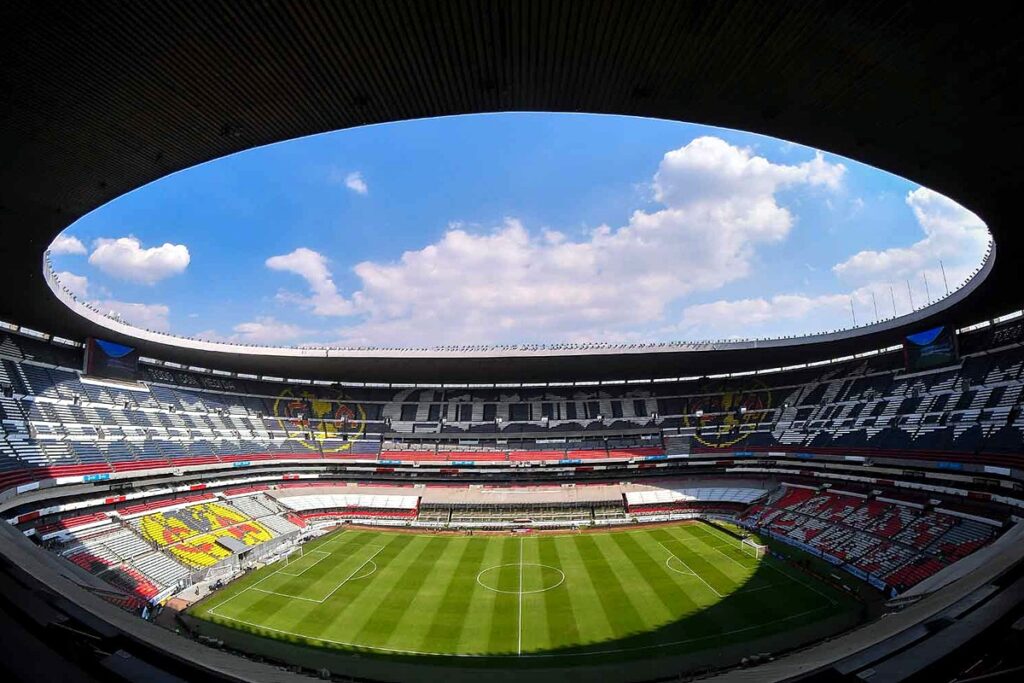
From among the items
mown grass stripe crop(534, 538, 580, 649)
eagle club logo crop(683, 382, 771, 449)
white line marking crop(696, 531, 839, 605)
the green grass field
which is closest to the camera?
the green grass field

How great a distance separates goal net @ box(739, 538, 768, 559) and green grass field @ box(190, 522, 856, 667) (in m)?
0.43

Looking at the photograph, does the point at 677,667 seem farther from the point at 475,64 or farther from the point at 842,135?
the point at 475,64

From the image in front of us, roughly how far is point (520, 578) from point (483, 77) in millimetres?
25376

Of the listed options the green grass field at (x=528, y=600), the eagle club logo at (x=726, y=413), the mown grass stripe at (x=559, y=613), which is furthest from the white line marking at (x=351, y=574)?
the eagle club logo at (x=726, y=413)

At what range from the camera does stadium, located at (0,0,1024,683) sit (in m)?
10.1

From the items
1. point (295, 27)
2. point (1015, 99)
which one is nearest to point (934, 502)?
point (1015, 99)

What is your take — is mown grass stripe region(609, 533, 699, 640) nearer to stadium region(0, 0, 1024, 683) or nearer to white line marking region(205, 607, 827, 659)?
stadium region(0, 0, 1024, 683)

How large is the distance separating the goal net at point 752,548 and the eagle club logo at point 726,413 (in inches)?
631

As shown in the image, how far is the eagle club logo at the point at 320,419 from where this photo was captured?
5072 centimetres

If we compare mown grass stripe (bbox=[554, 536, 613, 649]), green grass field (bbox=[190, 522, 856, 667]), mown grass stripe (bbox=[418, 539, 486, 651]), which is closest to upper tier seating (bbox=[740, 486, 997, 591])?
green grass field (bbox=[190, 522, 856, 667])

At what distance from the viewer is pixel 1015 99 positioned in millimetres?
11914

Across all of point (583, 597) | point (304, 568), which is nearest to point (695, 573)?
point (583, 597)

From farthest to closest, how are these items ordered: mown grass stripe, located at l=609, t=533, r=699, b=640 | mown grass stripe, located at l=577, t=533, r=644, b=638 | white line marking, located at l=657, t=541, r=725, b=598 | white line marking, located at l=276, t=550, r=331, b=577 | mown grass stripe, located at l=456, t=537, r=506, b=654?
white line marking, located at l=276, t=550, r=331, b=577
white line marking, located at l=657, t=541, r=725, b=598
mown grass stripe, located at l=609, t=533, r=699, b=640
mown grass stripe, located at l=577, t=533, r=644, b=638
mown grass stripe, located at l=456, t=537, r=506, b=654

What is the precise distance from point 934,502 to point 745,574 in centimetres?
1241
